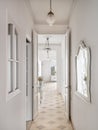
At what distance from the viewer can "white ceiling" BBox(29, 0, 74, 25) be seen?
399 centimetres

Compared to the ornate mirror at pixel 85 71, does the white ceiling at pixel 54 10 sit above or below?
above

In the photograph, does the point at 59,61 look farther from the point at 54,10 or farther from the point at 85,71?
the point at 85,71

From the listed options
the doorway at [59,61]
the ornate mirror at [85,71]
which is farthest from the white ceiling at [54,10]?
the ornate mirror at [85,71]

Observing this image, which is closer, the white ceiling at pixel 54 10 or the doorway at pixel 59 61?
the white ceiling at pixel 54 10

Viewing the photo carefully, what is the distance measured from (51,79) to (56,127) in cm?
1596

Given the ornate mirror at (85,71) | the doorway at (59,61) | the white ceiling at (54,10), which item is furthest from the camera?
the doorway at (59,61)

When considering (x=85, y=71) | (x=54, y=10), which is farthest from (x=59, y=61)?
(x=85, y=71)

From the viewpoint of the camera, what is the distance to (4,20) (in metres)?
1.96

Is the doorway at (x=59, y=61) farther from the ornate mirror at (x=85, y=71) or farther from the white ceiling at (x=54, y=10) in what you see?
the ornate mirror at (x=85, y=71)

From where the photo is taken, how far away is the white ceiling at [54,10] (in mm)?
3993

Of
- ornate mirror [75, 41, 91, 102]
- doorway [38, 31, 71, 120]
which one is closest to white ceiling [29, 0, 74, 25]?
doorway [38, 31, 71, 120]

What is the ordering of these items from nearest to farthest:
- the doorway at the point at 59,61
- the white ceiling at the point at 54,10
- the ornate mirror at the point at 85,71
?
the ornate mirror at the point at 85,71
the white ceiling at the point at 54,10
the doorway at the point at 59,61

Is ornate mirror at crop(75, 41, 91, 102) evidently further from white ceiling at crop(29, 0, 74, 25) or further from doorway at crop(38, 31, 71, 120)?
doorway at crop(38, 31, 71, 120)

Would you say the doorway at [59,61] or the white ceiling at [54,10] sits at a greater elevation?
the white ceiling at [54,10]
